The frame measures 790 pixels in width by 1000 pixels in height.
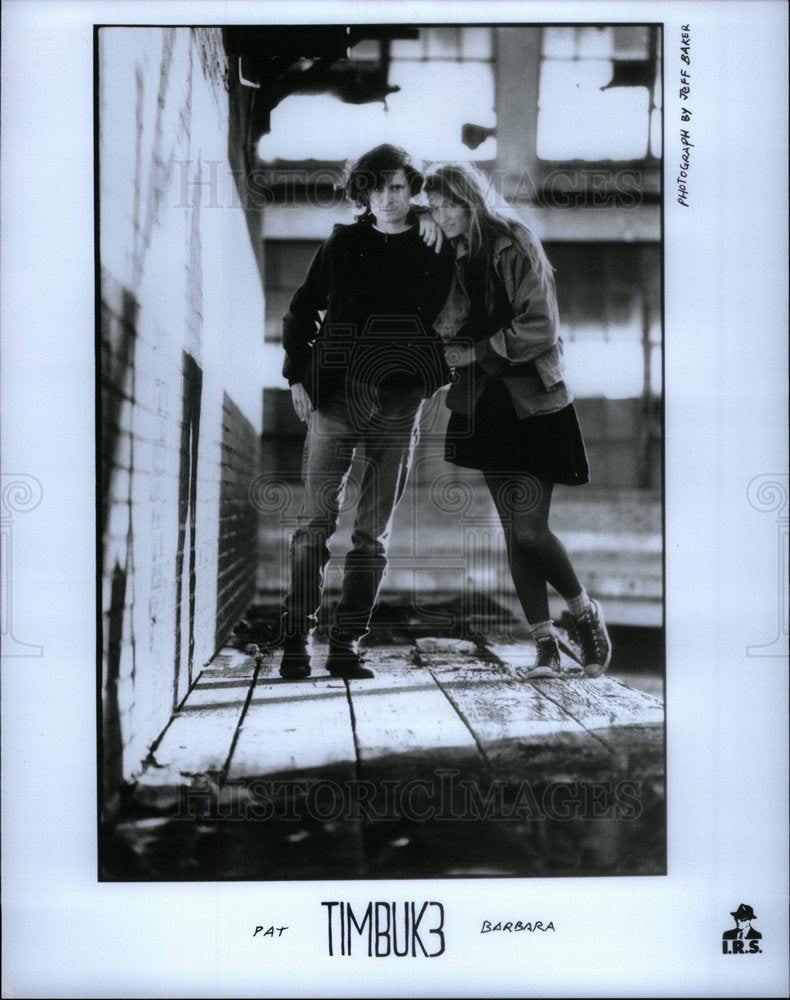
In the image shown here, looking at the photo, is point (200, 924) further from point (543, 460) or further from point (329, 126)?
point (329, 126)

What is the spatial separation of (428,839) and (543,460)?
1093 mm

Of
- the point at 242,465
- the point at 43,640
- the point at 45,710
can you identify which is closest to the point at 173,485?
the point at 242,465

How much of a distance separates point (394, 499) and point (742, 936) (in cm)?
156

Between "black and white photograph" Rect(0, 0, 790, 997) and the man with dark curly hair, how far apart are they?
10mm

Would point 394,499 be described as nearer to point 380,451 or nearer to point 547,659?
point 380,451

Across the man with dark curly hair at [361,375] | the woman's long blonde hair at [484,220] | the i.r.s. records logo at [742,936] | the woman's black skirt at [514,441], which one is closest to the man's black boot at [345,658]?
the man with dark curly hair at [361,375]

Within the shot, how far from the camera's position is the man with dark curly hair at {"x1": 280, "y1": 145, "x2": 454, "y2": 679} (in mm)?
2480

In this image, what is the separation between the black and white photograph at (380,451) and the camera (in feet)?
8.02

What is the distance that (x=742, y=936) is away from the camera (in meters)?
2.50

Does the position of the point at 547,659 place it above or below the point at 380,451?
below

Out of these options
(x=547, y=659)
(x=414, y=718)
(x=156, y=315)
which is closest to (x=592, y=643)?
(x=547, y=659)

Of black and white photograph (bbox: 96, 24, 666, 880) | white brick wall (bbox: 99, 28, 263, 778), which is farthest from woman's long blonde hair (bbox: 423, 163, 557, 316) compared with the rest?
white brick wall (bbox: 99, 28, 263, 778)

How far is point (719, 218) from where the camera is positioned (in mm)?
2523

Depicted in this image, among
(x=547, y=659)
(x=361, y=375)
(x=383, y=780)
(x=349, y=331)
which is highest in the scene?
(x=349, y=331)
